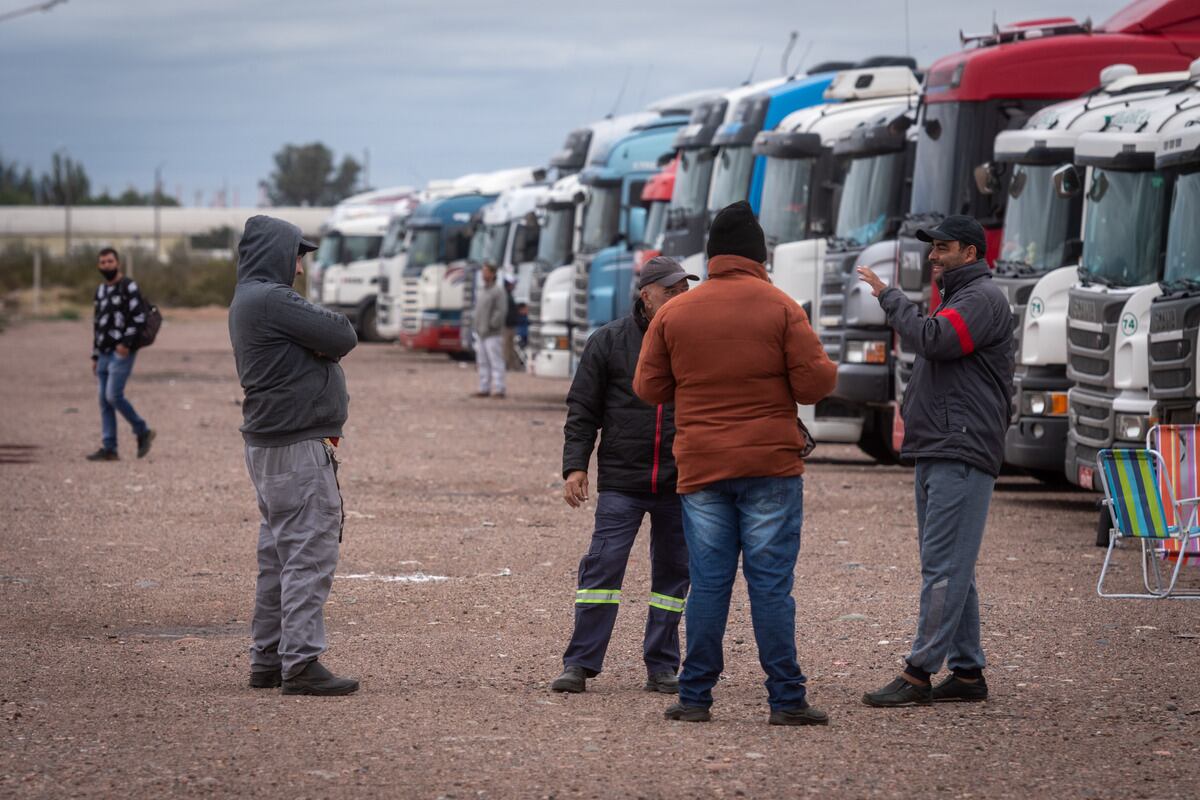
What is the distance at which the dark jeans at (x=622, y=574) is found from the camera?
26.7ft

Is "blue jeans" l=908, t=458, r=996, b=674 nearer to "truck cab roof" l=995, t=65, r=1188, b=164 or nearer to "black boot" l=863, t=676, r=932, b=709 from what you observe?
"black boot" l=863, t=676, r=932, b=709

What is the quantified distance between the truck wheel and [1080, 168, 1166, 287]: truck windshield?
36.5 m

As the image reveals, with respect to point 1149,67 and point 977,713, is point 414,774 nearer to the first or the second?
point 977,713

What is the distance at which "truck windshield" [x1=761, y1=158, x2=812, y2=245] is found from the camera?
19.1 m

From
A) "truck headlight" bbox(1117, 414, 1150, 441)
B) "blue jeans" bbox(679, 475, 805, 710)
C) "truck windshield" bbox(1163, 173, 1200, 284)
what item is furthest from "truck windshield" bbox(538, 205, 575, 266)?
"blue jeans" bbox(679, 475, 805, 710)

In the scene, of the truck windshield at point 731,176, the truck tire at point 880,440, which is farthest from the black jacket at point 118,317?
the truck tire at point 880,440

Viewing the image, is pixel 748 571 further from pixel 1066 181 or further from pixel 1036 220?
pixel 1036 220

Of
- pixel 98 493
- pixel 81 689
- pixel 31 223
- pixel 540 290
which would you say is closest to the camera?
pixel 81 689

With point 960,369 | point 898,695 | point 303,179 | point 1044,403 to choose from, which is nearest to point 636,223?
point 1044,403

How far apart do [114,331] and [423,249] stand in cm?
2306

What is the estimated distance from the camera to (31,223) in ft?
357

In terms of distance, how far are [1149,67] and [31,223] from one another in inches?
3875

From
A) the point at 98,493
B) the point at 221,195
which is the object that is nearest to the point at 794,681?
the point at 98,493

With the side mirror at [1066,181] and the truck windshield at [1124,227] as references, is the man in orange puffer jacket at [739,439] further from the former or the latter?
the side mirror at [1066,181]
